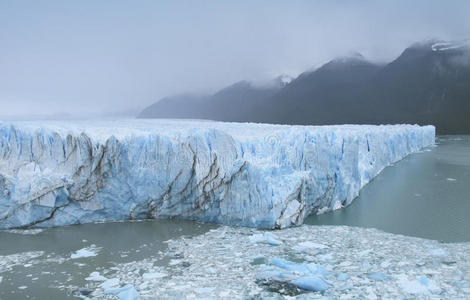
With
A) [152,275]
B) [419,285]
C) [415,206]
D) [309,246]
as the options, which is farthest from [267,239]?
[415,206]

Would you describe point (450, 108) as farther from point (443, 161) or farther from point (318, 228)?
point (318, 228)

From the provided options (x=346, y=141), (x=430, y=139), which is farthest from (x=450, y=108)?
(x=346, y=141)

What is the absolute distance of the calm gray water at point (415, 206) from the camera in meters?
6.32

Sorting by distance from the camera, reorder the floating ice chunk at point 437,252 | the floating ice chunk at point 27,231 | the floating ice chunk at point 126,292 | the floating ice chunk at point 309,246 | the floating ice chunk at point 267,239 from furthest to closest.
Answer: the floating ice chunk at point 27,231 < the floating ice chunk at point 267,239 < the floating ice chunk at point 309,246 < the floating ice chunk at point 437,252 < the floating ice chunk at point 126,292

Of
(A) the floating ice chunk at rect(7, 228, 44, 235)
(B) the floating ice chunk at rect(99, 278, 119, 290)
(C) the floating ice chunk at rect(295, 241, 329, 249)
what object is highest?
(A) the floating ice chunk at rect(7, 228, 44, 235)

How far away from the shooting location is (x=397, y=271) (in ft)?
14.0

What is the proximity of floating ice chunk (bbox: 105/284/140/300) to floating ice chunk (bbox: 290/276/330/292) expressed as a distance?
1.73 meters

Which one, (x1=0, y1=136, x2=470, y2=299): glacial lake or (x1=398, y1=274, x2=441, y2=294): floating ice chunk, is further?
(x1=0, y1=136, x2=470, y2=299): glacial lake

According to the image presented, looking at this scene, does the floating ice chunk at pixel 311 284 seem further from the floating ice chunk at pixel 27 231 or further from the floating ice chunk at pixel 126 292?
the floating ice chunk at pixel 27 231

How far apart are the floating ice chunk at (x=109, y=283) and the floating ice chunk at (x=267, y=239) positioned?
2098 mm

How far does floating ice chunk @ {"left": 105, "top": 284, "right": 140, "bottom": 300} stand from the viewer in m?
3.69

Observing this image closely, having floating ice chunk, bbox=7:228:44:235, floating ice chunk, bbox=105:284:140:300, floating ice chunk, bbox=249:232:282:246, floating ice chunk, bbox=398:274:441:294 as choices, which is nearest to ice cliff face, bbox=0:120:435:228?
floating ice chunk, bbox=7:228:44:235

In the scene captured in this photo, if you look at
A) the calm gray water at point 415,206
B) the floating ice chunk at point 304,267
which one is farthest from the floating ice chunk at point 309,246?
the calm gray water at point 415,206

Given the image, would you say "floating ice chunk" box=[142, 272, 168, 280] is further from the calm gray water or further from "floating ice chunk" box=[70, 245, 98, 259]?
the calm gray water
